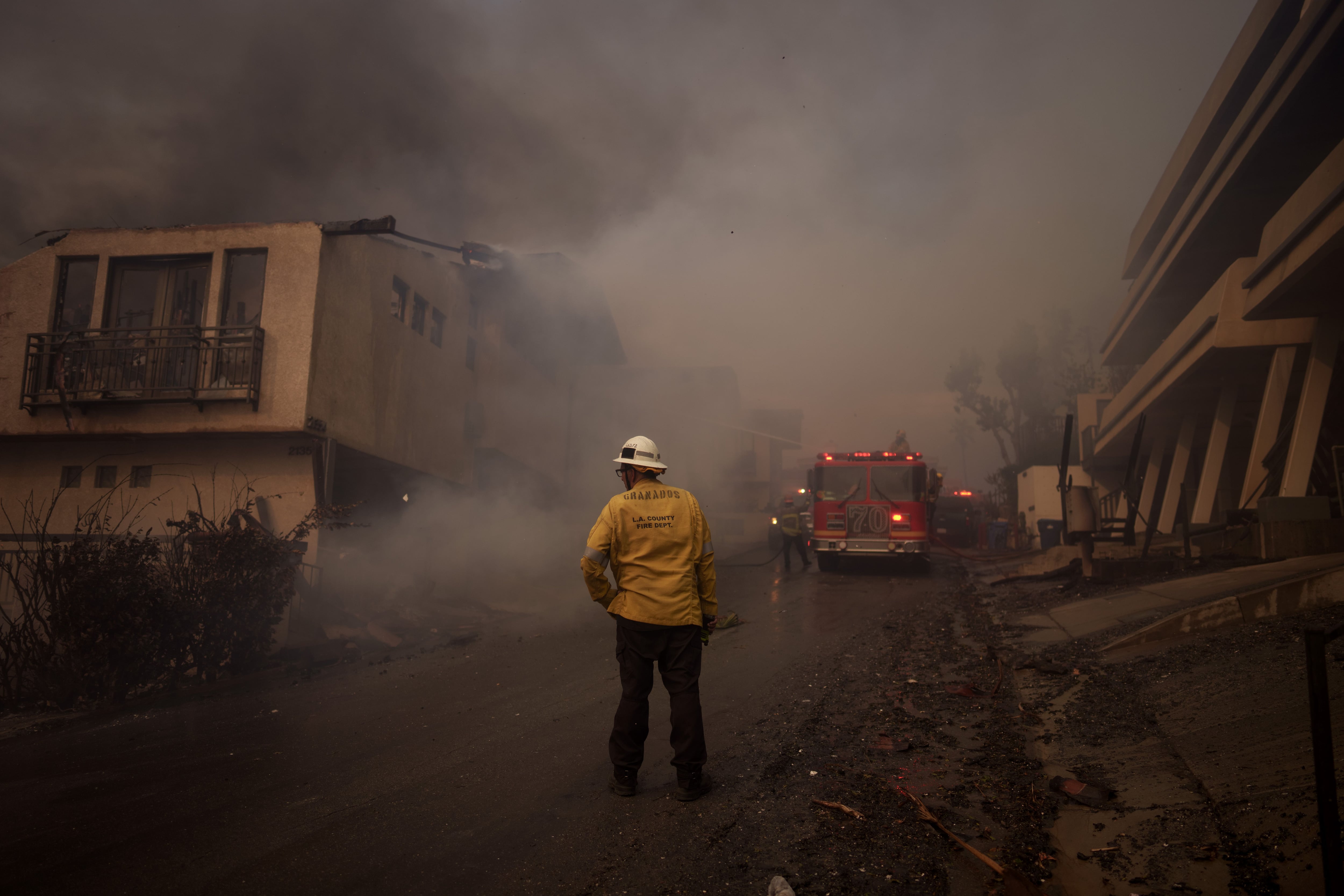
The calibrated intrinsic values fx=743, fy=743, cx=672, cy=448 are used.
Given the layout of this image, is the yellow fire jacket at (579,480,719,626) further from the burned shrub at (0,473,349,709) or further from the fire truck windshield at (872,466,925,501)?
the fire truck windshield at (872,466,925,501)

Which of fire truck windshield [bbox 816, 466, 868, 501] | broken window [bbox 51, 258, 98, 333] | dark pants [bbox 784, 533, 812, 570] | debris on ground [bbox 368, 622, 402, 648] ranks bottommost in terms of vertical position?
debris on ground [bbox 368, 622, 402, 648]

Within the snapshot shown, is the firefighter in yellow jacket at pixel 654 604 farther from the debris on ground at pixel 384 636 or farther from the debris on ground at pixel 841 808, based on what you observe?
the debris on ground at pixel 384 636

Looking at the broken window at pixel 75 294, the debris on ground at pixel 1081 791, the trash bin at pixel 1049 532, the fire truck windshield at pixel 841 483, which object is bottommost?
the debris on ground at pixel 1081 791

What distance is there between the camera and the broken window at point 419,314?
13.8 m

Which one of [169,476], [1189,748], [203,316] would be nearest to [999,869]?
[1189,748]

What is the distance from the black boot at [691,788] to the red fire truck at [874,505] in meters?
11.6

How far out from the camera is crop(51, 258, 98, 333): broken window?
11.1m

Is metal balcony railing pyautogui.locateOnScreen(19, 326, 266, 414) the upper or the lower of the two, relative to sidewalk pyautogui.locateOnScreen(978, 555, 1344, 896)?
upper

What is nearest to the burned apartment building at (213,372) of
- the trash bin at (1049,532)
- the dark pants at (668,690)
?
the dark pants at (668,690)

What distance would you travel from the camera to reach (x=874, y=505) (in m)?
14.7

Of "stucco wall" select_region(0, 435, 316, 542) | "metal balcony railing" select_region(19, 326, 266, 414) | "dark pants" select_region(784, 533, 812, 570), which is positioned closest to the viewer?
"metal balcony railing" select_region(19, 326, 266, 414)

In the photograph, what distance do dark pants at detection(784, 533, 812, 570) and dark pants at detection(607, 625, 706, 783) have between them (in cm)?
1217

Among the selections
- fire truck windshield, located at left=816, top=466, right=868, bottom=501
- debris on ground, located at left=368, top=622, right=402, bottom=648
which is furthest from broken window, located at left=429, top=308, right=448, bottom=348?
fire truck windshield, located at left=816, top=466, right=868, bottom=501

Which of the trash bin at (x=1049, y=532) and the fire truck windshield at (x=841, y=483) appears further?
the trash bin at (x=1049, y=532)
